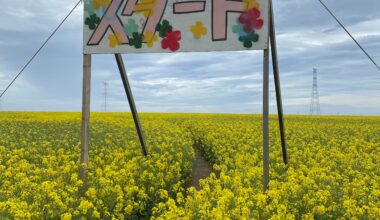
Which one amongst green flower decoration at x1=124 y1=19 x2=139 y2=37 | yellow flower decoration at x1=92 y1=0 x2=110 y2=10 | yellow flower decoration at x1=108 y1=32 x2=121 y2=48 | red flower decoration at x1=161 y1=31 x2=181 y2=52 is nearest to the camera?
red flower decoration at x1=161 y1=31 x2=181 y2=52

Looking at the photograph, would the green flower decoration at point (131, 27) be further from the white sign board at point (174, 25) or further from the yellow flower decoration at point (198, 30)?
the yellow flower decoration at point (198, 30)

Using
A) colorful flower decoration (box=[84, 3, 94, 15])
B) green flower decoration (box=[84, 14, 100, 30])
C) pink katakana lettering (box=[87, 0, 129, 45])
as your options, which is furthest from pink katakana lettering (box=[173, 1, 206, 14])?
colorful flower decoration (box=[84, 3, 94, 15])

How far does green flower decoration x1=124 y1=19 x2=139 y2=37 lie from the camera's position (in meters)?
9.32

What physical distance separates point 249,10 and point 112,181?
4.11 m

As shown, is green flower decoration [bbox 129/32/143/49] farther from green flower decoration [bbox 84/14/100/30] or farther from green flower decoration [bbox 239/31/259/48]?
green flower decoration [bbox 239/31/259/48]

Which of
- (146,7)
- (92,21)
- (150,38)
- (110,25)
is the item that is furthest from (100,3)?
(150,38)

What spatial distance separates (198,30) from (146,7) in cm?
132

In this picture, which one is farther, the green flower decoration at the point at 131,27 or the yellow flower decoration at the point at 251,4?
the green flower decoration at the point at 131,27

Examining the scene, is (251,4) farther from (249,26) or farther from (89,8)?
(89,8)

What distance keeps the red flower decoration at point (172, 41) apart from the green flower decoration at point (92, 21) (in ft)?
5.45

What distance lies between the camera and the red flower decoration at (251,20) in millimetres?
8406

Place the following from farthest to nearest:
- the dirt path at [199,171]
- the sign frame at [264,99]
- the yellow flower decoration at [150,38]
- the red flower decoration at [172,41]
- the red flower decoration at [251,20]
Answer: the dirt path at [199,171], the yellow flower decoration at [150,38], the red flower decoration at [172,41], the red flower decoration at [251,20], the sign frame at [264,99]

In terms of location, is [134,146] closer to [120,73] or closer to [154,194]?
[120,73]

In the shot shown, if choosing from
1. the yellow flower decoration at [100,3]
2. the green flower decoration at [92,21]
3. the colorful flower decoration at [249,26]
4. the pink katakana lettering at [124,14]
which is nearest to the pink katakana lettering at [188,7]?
the pink katakana lettering at [124,14]
